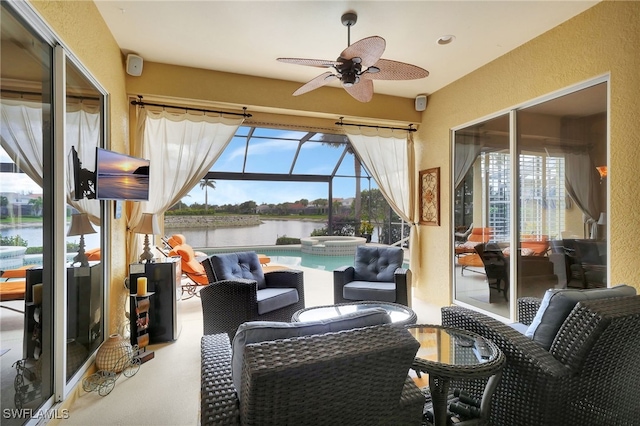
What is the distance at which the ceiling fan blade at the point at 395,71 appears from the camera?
2.37 meters

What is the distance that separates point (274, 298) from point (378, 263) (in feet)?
4.69

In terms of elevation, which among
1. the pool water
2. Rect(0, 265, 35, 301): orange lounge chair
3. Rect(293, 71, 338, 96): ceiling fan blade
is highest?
Rect(293, 71, 338, 96): ceiling fan blade

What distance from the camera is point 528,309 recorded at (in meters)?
2.35

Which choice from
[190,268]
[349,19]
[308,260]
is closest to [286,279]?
[190,268]

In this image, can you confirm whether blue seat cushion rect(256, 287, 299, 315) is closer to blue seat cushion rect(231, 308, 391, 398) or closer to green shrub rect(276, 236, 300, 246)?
blue seat cushion rect(231, 308, 391, 398)

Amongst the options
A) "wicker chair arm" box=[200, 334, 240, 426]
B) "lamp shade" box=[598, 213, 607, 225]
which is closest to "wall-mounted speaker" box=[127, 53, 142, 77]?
"wicker chair arm" box=[200, 334, 240, 426]

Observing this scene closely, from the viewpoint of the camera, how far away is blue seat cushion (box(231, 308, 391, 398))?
1175 mm

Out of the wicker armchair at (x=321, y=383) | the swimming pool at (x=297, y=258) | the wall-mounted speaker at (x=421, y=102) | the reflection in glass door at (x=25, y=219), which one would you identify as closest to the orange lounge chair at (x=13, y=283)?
the reflection in glass door at (x=25, y=219)

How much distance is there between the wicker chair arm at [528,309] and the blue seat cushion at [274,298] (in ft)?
6.57

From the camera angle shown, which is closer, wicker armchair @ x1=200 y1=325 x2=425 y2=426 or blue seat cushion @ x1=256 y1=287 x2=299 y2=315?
wicker armchair @ x1=200 y1=325 x2=425 y2=426

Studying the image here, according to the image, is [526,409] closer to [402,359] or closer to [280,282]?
[402,359]

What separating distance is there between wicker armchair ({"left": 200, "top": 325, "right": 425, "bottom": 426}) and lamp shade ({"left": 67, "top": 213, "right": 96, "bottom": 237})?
167 cm

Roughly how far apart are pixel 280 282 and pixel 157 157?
1961mm

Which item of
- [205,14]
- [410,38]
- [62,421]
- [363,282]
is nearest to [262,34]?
[205,14]
